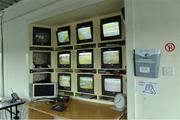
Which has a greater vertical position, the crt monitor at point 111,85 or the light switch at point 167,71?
the light switch at point 167,71

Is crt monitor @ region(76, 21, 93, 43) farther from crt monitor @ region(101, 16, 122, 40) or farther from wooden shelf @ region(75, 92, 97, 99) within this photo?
wooden shelf @ region(75, 92, 97, 99)

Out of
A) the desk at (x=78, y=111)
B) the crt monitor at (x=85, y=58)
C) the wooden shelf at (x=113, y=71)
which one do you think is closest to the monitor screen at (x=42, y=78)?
the desk at (x=78, y=111)

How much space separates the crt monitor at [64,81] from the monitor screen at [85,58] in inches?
14.2

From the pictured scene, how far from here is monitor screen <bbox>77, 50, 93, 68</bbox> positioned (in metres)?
3.27

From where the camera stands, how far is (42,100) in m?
3.60

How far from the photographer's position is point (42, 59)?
391 centimetres

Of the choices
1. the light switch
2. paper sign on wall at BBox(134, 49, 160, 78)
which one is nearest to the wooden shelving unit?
paper sign on wall at BBox(134, 49, 160, 78)

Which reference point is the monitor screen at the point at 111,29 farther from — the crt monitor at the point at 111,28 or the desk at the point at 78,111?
the desk at the point at 78,111

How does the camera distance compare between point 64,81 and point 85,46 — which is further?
point 64,81

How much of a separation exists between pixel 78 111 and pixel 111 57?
93 centimetres

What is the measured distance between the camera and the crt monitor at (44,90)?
142 inches

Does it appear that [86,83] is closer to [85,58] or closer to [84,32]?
[85,58]

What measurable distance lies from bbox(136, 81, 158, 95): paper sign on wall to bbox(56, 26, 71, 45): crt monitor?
6.09 feet

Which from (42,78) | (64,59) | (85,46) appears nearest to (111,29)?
(85,46)
